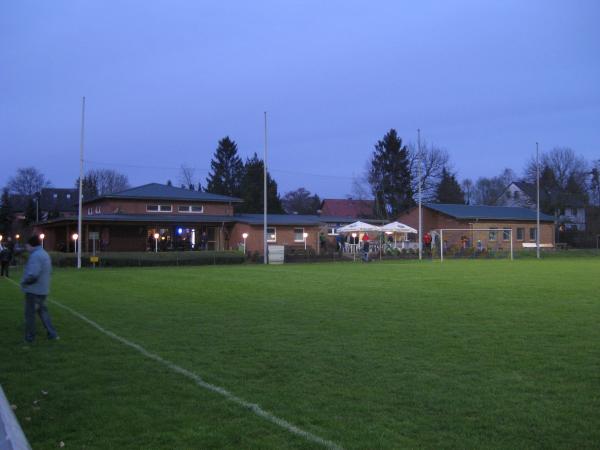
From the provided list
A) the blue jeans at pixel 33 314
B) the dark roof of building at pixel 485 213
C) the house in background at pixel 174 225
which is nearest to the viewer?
the blue jeans at pixel 33 314

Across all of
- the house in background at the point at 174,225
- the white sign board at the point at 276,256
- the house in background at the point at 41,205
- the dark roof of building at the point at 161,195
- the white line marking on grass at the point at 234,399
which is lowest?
the white line marking on grass at the point at 234,399

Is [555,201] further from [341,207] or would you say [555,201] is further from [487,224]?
[341,207]

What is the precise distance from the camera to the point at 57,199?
95812mm

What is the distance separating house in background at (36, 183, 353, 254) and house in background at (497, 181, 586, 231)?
3051cm

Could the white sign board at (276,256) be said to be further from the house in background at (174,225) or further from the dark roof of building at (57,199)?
the dark roof of building at (57,199)

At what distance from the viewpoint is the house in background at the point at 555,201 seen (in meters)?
69.8

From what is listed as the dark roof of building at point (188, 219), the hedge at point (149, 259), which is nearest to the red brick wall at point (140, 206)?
the dark roof of building at point (188, 219)

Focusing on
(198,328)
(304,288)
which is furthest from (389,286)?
(198,328)

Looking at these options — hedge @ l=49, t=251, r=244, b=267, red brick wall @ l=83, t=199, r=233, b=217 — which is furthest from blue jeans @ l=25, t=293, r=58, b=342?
red brick wall @ l=83, t=199, r=233, b=217

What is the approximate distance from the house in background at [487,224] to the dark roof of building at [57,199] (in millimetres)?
57704

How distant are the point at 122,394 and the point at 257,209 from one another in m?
72.5

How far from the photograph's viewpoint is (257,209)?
3100 inches

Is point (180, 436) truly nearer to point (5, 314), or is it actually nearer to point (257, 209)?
point (5, 314)

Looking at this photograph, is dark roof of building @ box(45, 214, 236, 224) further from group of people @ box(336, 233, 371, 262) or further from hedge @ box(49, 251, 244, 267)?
group of people @ box(336, 233, 371, 262)
